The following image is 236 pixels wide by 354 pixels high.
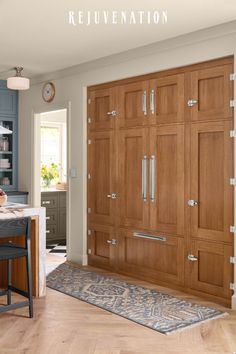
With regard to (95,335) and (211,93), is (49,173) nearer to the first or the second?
(211,93)

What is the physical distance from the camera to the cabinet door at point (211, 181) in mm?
4215

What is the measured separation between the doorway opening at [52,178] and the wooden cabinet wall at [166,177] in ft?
3.90

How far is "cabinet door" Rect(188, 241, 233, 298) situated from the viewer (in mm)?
4254

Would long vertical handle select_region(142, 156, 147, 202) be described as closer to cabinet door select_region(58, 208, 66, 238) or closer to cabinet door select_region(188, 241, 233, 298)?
cabinet door select_region(188, 241, 233, 298)

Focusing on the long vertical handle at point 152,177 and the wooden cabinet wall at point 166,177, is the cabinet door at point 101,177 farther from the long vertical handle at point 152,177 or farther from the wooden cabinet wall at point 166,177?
the long vertical handle at point 152,177

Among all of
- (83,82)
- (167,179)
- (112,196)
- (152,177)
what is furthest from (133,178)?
(83,82)

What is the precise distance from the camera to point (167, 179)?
482 cm

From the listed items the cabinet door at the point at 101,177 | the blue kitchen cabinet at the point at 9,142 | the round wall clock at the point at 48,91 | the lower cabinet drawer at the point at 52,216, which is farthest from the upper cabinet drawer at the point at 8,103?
the cabinet door at the point at 101,177

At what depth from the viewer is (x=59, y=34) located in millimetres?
4492

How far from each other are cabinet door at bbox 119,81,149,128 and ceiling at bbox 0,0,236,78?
0.45 m

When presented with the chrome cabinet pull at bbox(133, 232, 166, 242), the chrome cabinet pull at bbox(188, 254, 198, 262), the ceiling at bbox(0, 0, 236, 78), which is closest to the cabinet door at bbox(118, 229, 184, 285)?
the chrome cabinet pull at bbox(133, 232, 166, 242)

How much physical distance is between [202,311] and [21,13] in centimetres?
304

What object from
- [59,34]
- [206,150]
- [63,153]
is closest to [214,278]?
[206,150]

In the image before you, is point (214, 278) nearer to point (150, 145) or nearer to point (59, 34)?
point (150, 145)
